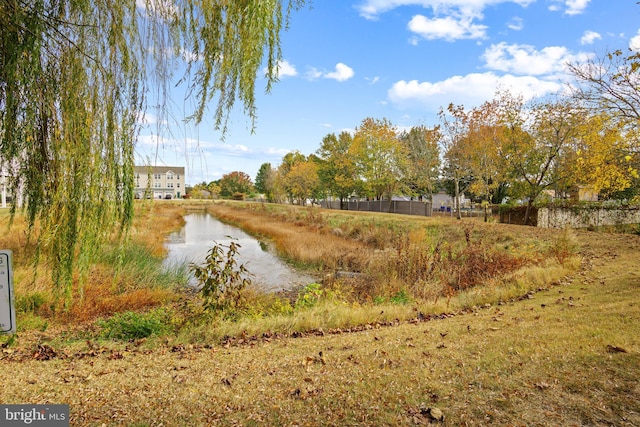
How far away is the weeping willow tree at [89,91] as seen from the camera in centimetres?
323

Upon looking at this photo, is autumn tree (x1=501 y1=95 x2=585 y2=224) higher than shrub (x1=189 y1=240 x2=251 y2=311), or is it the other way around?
autumn tree (x1=501 y1=95 x2=585 y2=224)

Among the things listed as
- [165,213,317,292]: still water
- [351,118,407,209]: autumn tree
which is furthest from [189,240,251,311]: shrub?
[351,118,407,209]: autumn tree

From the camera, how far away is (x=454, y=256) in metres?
13.3

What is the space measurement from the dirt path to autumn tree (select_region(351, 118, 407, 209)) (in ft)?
108

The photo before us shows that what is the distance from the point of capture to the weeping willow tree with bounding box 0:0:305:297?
3.23 meters

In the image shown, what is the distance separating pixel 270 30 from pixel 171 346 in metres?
4.70

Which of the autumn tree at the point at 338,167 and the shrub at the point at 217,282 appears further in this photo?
the autumn tree at the point at 338,167

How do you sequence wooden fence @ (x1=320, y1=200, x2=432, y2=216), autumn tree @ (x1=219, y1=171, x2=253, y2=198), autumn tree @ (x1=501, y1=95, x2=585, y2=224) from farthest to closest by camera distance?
autumn tree @ (x1=219, y1=171, x2=253, y2=198) → wooden fence @ (x1=320, y1=200, x2=432, y2=216) → autumn tree @ (x1=501, y1=95, x2=585, y2=224)

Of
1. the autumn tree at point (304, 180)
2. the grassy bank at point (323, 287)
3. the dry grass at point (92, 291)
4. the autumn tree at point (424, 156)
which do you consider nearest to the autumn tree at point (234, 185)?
the autumn tree at point (304, 180)

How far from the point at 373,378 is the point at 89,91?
3855 millimetres

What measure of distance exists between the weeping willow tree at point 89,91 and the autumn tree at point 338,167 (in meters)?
38.5

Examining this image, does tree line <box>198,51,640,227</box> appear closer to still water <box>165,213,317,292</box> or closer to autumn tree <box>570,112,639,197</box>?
autumn tree <box>570,112,639,197</box>

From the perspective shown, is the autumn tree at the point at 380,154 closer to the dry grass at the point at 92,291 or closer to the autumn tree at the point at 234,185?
the dry grass at the point at 92,291

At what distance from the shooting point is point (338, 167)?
45.9 meters
